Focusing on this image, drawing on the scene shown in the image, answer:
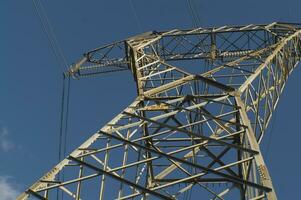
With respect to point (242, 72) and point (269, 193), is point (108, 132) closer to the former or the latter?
point (269, 193)

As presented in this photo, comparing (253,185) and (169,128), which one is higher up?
(169,128)

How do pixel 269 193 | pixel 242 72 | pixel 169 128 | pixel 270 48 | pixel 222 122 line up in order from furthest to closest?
pixel 270 48 < pixel 242 72 < pixel 222 122 < pixel 169 128 < pixel 269 193

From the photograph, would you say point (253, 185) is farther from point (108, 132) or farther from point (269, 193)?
point (108, 132)

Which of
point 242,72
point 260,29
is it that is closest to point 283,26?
point 260,29

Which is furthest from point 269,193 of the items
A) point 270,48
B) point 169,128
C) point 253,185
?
point 270,48

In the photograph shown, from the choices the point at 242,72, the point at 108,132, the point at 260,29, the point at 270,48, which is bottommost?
the point at 108,132

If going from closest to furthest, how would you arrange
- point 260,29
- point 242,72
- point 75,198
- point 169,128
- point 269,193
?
1. point 269,193
2. point 75,198
3. point 169,128
4. point 242,72
5. point 260,29

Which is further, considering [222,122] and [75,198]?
[222,122]

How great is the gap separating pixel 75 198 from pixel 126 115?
121 inches

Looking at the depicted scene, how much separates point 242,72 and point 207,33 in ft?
15.5

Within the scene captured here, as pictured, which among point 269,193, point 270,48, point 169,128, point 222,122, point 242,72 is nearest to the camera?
point 269,193

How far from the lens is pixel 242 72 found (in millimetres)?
17531

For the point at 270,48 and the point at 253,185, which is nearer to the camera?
the point at 253,185

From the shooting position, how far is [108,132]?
1317cm
